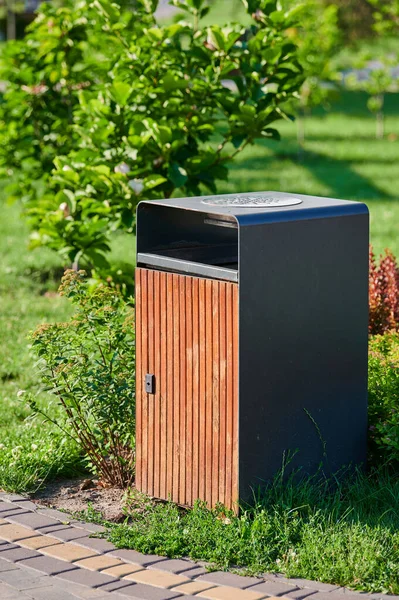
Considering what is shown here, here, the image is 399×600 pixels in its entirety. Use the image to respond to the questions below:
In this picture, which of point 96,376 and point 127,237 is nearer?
point 96,376

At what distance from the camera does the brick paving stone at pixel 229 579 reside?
143 inches

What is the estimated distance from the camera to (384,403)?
4773 mm

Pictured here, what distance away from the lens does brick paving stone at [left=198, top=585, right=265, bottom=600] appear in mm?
3514

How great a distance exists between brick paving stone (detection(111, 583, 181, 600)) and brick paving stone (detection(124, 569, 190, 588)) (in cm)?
3

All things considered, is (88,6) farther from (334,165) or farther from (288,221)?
(334,165)

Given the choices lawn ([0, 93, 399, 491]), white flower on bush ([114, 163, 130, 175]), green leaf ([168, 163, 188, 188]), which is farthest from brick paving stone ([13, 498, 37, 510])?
white flower on bush ([114, 163, 130, 175])

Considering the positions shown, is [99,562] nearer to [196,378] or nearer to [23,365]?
[196,378]

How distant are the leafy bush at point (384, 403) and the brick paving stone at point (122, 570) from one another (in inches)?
51.5

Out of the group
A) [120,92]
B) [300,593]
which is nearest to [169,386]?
[300,593]

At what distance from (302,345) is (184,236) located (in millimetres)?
909

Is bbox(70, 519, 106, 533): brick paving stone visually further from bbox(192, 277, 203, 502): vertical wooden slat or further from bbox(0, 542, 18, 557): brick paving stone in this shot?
bbox(192, 277, 203, 502): vertical wooden slat

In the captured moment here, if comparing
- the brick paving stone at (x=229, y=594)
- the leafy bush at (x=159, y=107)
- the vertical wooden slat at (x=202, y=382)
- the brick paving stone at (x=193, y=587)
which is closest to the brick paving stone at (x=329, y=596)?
the brick paving stone at (x=229, y=594)

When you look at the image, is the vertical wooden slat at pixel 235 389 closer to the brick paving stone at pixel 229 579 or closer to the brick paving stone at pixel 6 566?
the brick paving stone at pixel 229 579

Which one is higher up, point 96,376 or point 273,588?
point 96,376
